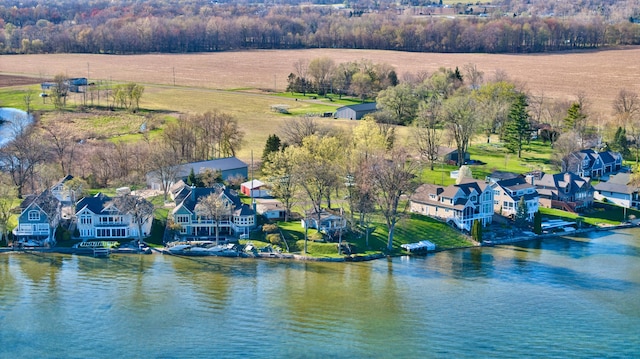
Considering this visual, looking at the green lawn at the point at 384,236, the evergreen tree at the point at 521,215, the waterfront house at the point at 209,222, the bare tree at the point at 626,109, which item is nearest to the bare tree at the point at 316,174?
the green lawn at the point at 384,236

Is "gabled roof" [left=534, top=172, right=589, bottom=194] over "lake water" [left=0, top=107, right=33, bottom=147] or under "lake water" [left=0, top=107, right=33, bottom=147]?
under

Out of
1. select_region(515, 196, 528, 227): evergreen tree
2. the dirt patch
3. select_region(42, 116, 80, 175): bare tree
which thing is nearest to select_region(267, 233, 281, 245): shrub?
select_region(515, 196, 528, 227): evergreen tree

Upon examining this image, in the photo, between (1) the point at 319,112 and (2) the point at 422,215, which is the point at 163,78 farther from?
(2) the point at 422,215

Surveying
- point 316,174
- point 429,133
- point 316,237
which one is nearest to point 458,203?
point 316,174

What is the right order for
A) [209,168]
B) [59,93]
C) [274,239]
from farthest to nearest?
[59,93] → [209,168] → [274,239]

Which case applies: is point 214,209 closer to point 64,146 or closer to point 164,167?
point 164,167

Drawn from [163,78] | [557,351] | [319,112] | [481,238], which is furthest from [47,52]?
[557,351]

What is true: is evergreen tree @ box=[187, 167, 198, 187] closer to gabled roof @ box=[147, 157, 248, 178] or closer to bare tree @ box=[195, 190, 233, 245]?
gabled roof @ box=[147, 157, 248, 178]
